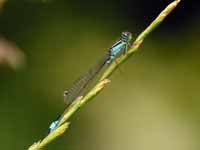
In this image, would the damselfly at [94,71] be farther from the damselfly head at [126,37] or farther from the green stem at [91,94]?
the green stem at [91,94]

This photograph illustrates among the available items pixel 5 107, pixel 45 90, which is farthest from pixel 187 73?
pixel 5 107

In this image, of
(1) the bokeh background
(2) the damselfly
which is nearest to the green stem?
(2) the damselfly

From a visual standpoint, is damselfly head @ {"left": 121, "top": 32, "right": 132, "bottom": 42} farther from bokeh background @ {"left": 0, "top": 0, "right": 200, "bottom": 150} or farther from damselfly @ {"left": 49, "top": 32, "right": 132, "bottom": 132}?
bokeh background @ {"left": 0, "top": 0, "right": 200, "bottom": 150}

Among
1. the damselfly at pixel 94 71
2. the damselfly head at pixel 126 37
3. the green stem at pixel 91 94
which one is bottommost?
the green stem at pixel 91 94

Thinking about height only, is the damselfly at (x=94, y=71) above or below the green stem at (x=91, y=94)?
above

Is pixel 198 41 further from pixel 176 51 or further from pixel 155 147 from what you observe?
pixel 155 147

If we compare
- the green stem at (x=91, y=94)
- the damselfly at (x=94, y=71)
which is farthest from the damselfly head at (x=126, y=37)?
the green stem at (x=91, y=94)

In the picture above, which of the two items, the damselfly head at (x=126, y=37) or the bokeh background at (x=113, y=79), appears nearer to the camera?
the damselfly head at (x=126, y=37)

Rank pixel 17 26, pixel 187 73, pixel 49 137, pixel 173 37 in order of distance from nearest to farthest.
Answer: pixel 49 137
pixel 17 26
pixel 187 73
pixel 173 37

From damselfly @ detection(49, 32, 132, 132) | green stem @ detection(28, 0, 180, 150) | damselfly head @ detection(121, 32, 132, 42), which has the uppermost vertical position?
damselfly head @ detection(121, 32, 132, 42)
